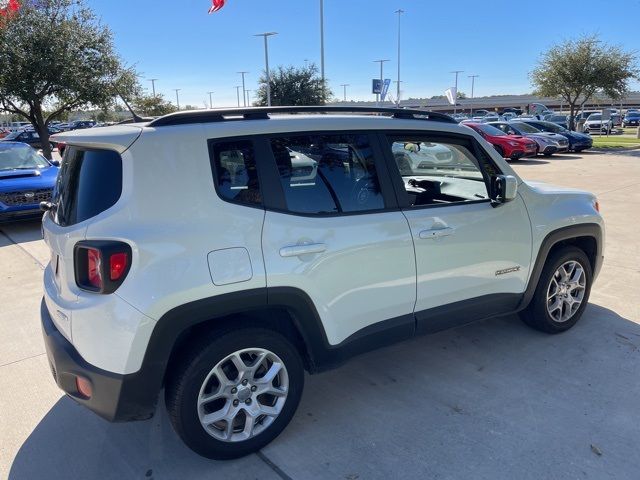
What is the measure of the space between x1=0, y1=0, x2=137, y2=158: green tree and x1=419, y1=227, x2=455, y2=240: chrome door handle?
13.1m

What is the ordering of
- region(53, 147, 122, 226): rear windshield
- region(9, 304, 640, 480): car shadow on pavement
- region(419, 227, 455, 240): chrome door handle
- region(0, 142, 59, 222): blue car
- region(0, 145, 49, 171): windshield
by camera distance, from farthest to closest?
region(0, 145, 49, 171): windshield < region(0, 142, 59, 222): blue car < region(419, 227, 455, 240): chrome door handle < region(9, 304, 640, 480): car shadow on pavement < region(53, 147, 122, 226): rear windshield

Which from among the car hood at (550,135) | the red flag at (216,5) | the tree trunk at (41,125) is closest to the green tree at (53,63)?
the tree trunk at (41,125)

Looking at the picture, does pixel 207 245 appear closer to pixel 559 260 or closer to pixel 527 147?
pixel 559 260

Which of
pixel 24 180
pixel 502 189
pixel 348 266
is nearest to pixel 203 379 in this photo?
pixel 348 266

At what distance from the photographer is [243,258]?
7.83 ft

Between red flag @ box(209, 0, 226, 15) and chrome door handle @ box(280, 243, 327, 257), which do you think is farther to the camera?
red flag @ box(209, 0, 226, 15)

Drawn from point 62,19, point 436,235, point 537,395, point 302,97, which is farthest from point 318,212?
point 302,97

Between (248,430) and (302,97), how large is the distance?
3374 centimetres

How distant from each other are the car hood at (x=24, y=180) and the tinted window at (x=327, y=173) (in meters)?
6.76

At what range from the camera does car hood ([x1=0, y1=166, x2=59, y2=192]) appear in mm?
7738

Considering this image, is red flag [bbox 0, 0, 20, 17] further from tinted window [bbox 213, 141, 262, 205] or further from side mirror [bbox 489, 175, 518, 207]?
side mirror [bbox 489, 175, 518, 207]

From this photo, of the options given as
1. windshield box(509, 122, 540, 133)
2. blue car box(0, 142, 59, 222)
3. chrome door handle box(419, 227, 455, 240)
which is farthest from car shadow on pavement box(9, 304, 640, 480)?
windshield box(509, 122, 540, 133)

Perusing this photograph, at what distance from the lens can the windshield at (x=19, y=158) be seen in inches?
340

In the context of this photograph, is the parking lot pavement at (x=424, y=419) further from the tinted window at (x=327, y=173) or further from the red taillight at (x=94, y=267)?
the tinted window at (x=327, y=173)
